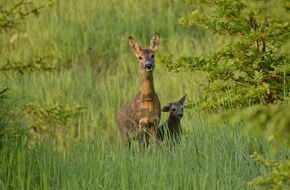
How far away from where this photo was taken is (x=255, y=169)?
24.1 feet

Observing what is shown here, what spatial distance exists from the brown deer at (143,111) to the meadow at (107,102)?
0.39 metres

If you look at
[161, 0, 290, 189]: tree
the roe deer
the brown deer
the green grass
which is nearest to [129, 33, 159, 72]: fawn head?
the brown deer

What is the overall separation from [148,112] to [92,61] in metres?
6.70

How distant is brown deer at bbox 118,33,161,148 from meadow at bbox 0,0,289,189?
385mm

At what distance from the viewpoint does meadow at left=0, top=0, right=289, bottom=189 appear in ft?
23.8

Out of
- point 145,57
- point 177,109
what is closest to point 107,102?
point 145,57

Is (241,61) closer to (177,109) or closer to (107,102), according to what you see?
(177,109)

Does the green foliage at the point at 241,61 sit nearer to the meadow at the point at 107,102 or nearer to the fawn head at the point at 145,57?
the meadow at the point at 107,102

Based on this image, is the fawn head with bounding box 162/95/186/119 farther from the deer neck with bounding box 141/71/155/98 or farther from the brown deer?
the deer neck with bounding box 141/71/155/98

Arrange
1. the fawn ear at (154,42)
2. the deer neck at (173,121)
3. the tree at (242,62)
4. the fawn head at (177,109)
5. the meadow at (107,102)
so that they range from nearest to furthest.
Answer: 1. the meadow at (107,102)
2. the tree at (242,62)
3. the fawn head at (177,109)
4. the deer neck at (173,121)
5. the fawn ear at (154,42)

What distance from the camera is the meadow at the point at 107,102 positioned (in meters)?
7.26

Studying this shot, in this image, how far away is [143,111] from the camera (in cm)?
981

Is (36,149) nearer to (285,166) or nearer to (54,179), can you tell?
(54,179)

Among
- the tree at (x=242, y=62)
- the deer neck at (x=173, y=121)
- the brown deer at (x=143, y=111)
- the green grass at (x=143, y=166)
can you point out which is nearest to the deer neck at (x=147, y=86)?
the brown deer at (x=143, y=111)
